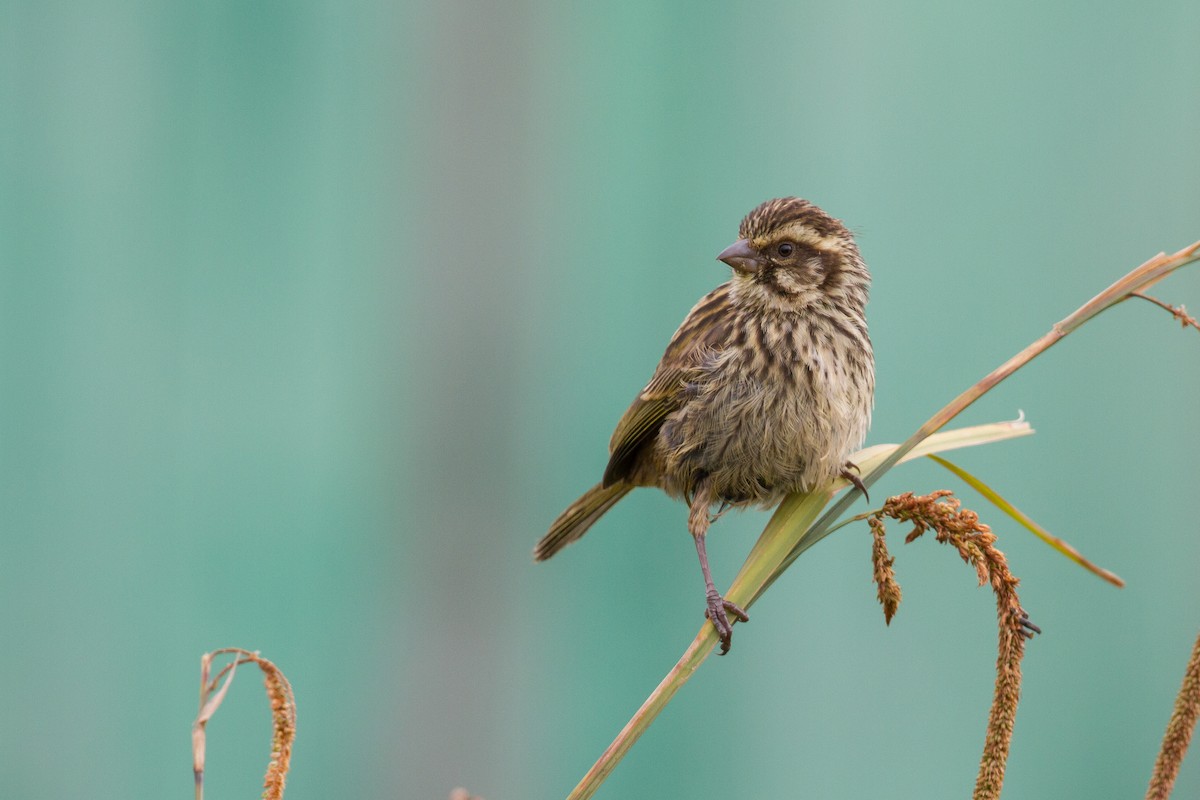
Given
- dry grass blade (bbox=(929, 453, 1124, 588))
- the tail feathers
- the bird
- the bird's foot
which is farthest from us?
the tail feathers

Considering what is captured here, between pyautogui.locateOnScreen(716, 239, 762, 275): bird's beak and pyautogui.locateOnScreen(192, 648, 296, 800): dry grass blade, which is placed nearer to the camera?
pyautogui.locateOnScreen(192, 648, 296, 800): dry grass blade

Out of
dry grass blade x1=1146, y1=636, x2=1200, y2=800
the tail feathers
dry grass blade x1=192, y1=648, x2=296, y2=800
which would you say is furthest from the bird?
dry grass blade x1=192, y1=648, x2=296, y2=800

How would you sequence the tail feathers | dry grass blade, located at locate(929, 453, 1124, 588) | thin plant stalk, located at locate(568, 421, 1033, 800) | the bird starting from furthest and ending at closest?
the tail feathers → the bird → dry grass blade, located at locate(929, 453, 1124, 588) → thin plant stalk, located at locate(568, 421, 1033, 800)

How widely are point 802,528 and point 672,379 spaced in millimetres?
1068

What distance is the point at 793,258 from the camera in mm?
2654

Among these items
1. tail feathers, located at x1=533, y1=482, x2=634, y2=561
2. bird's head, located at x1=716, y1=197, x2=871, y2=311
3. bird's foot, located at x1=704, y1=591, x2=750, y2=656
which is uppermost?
bird's head, located at x1=716, y1=197, x2=871, y2=311

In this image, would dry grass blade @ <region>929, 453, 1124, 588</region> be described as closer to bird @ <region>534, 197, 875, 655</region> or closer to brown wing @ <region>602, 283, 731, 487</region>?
bird @ <region>534, 197, 875, 655</region>

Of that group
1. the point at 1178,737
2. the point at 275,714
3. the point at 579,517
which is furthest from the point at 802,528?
the point at 579,517

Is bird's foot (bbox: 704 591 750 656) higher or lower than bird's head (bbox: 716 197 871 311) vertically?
lower

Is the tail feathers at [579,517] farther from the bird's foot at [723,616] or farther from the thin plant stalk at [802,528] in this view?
the thin plant stalk at [802,528]

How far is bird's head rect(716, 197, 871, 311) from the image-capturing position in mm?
2604

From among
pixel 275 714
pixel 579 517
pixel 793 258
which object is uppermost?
pixel 793 258

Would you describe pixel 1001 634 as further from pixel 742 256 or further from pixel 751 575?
pixel 742 256

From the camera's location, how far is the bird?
8.20ft
